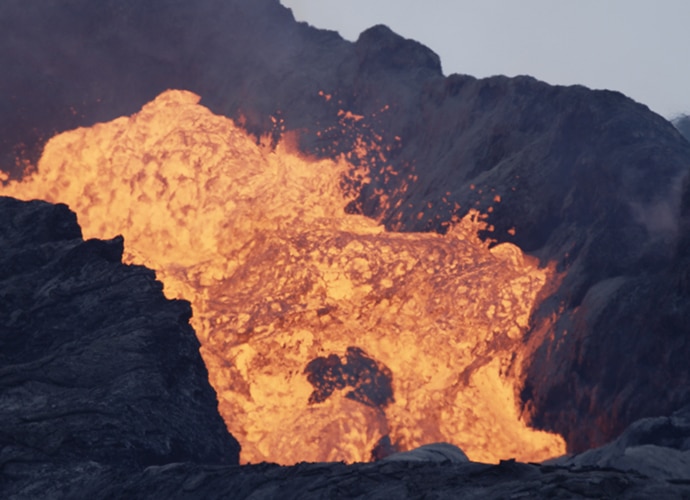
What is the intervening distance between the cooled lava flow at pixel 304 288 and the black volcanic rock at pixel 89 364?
4443 millimetres

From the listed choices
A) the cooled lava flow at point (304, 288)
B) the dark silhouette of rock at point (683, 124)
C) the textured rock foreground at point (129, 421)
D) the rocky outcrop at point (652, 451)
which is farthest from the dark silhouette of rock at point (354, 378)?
the dark silhouette of rock at point (683, 124)

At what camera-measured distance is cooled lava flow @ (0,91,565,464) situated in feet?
68.6

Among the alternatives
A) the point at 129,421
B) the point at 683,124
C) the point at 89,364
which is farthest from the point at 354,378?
the point at 683,124

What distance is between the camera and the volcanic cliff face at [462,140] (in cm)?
1883

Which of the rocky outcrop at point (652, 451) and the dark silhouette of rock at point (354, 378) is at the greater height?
the dark silhouette of rock at point (354, 378)

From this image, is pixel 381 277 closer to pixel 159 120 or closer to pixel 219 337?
pixel 219 337

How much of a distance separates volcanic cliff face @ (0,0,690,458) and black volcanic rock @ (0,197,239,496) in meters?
8.55

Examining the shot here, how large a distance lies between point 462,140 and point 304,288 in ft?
25.7

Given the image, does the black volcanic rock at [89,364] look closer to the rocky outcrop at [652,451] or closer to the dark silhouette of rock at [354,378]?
the dark silhouette of rock at [354,378]

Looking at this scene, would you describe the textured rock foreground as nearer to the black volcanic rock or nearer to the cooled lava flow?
the black volcanic rock

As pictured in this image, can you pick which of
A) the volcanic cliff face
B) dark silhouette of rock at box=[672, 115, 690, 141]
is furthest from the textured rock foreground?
dark silhouette of rock at box=[672, 115, 690, 141]

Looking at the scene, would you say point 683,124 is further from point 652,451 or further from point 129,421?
point 129,421

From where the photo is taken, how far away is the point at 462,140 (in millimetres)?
28453

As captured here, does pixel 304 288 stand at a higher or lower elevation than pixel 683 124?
lower
